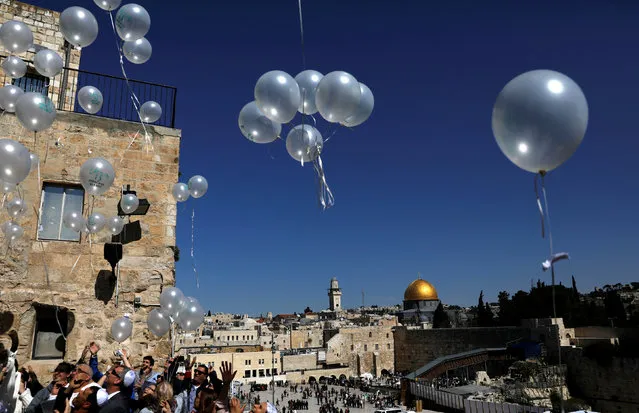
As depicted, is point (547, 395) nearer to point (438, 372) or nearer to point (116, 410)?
point (438, 372)

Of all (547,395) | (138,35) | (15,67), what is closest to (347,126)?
(138,35)

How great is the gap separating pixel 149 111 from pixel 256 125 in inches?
103

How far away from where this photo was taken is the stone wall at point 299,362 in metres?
40.4

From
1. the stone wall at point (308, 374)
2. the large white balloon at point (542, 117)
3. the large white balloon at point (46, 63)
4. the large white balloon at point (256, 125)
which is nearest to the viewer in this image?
the large white balloon at point (542, 117)

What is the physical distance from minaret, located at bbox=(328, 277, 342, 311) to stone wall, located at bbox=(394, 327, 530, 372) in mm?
49990

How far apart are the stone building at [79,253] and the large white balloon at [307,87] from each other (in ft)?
10.3

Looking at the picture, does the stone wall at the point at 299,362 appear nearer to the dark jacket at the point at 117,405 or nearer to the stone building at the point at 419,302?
the stone building at the point at 419,302

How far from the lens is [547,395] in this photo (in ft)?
69.8

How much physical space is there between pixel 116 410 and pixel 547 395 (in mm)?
23560

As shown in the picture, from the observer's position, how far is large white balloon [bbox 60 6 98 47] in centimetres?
526

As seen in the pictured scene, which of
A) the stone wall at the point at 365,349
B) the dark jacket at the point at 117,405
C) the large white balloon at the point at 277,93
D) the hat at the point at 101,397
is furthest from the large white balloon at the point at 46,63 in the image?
the stone wall at the point at 365,349

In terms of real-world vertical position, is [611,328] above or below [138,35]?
below

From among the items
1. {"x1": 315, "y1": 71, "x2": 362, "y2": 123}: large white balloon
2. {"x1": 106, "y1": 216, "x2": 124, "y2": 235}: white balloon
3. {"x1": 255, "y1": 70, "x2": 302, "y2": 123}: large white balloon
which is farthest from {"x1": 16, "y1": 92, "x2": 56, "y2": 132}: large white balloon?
{"x1": 315, "y1": 71, "x2": 362, "y2": 123}: large white balloon

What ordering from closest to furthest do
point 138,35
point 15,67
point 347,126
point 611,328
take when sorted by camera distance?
point 347,126, point 15,67, point 138,35, point 611,328
